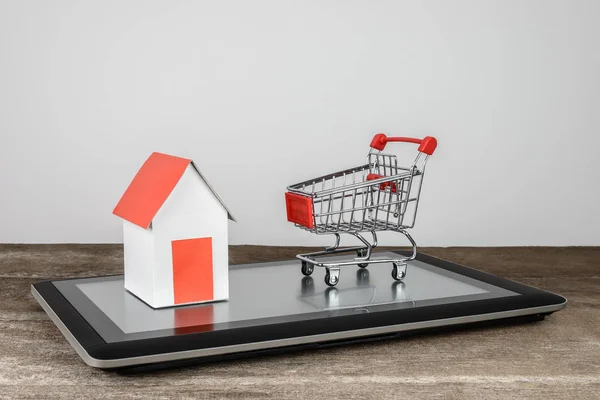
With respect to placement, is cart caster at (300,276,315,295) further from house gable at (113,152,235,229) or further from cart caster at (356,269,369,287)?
house gable at (113,152,235,229)

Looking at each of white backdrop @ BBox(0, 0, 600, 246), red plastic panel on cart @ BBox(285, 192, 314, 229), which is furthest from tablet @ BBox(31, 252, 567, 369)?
white backdrop @ BBox(0, 0, 600, 246)

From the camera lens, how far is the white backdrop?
13.6 feet

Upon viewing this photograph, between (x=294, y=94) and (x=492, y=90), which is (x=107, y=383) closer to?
(x=294, y=94)

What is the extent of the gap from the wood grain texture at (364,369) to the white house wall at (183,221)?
0.32m

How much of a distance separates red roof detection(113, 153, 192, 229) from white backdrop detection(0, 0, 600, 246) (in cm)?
150

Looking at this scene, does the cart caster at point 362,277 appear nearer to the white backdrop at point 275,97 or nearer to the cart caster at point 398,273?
the cart caster at point 398,273

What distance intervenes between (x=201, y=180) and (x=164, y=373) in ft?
1.91

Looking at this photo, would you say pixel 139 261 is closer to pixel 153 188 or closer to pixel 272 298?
pixel 153 188

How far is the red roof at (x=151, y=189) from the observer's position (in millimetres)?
2475

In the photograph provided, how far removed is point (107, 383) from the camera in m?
2.16

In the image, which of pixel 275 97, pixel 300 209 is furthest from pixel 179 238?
pixel 275 97

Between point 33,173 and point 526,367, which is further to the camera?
point 33,173

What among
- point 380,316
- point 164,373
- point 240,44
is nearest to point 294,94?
point 240,44

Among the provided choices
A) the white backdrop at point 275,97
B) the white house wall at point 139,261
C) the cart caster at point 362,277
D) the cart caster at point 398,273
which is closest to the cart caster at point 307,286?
the cart caster at point 362,277
